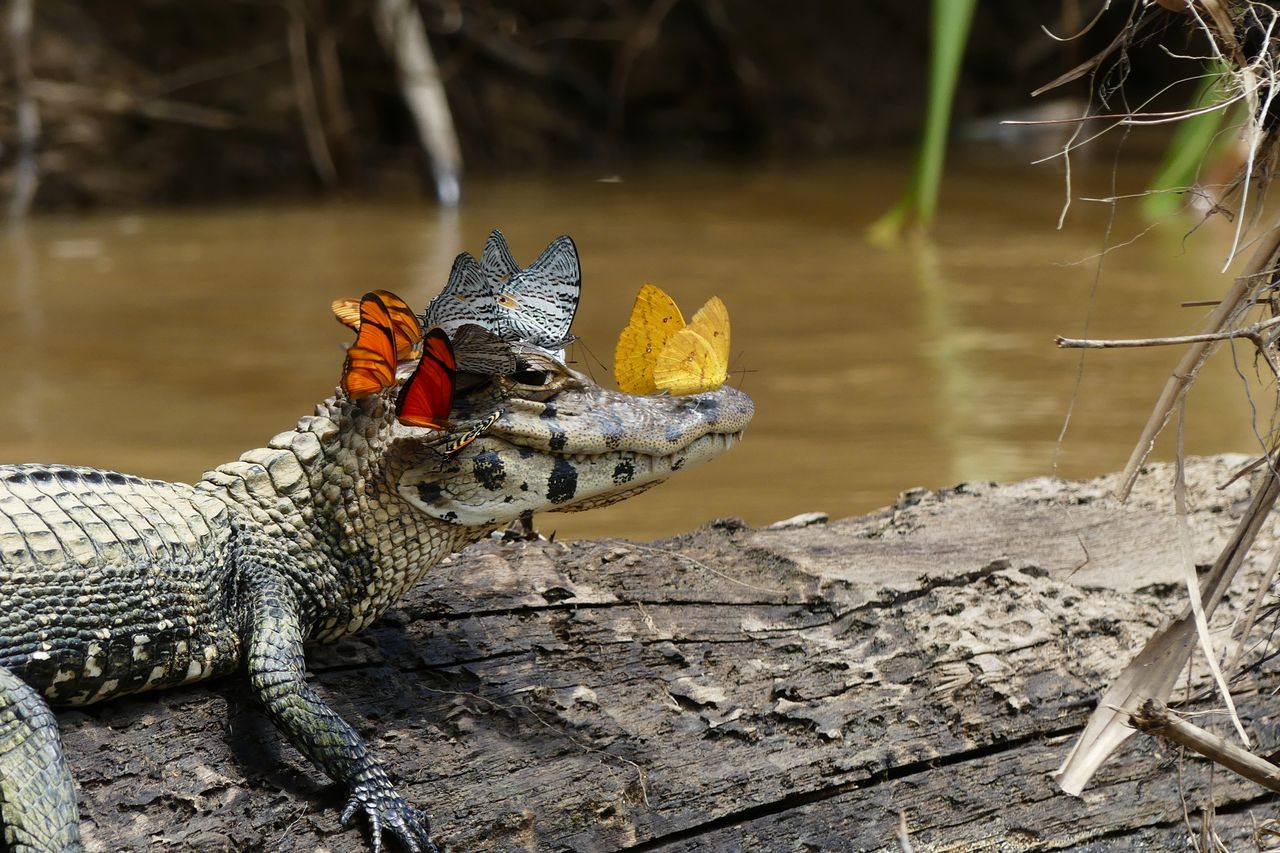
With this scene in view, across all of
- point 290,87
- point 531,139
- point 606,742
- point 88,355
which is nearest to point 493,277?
point 606,742

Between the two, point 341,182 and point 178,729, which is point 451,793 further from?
point 341,182

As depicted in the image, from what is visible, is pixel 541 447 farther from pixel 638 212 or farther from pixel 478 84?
pixel 478 84

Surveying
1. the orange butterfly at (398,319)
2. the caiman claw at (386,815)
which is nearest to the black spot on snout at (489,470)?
the orange butterfly at (398,319)

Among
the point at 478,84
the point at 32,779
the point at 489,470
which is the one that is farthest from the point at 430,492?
the point at 478,84

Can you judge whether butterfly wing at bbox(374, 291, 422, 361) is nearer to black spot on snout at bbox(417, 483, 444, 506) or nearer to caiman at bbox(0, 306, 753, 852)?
caiman at bbox(0, 306, 753, 852)

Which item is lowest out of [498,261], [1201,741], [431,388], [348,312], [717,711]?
[1201,741]

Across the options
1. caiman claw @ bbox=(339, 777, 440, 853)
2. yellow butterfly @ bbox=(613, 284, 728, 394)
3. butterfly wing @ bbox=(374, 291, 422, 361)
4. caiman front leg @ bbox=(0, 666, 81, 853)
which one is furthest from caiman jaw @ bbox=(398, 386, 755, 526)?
caiman front leg @ bbox=(0, 666, 81, 853)

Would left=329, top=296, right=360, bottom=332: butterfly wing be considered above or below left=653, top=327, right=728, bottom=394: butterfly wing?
above
